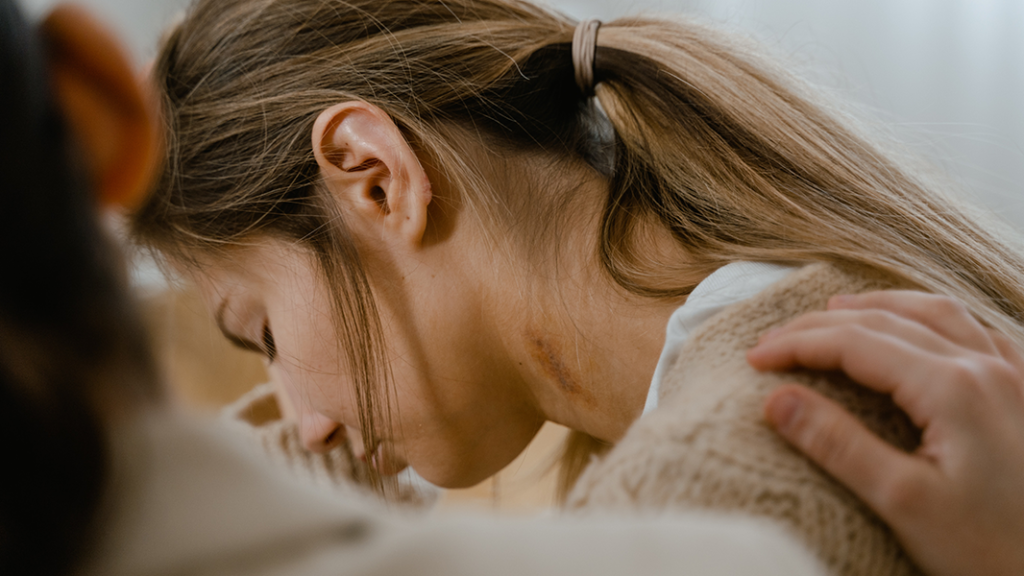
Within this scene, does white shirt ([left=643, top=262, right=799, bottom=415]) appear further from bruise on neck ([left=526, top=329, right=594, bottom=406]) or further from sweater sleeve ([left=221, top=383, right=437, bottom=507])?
sweater sleeve ([left=221, top=383, right=437, bottom=507])

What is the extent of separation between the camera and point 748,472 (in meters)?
0.29

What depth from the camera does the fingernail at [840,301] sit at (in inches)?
14.5

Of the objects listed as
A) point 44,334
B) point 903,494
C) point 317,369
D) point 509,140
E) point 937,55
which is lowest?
point 903,494

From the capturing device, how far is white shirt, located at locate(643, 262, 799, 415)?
0.43 metres

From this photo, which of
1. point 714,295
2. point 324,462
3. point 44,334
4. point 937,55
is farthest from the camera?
point 937,55

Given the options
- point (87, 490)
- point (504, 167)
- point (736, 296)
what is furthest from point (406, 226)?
point (87, 490)

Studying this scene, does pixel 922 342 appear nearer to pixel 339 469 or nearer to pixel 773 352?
pixel 773 352

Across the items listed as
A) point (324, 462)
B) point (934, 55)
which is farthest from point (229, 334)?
point (934, 55)

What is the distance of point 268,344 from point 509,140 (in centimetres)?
27

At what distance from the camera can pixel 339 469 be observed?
737 millimetres

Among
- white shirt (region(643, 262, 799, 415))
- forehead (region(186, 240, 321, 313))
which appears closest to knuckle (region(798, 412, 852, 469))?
white shirt (region(643, 262, 799, 415))

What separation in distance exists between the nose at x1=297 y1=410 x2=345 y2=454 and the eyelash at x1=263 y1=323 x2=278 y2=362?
7cm

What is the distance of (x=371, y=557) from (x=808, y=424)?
0.69ft

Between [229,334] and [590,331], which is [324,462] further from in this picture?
[590,331]
